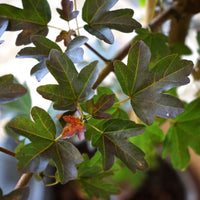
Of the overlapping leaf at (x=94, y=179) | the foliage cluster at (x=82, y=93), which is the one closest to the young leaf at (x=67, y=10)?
the foliage cluster at (x=82, y=93)

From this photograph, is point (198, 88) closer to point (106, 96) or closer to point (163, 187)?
point (106, 96)

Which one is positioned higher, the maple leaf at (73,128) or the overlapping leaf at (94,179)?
the maple leaf at (73,128)

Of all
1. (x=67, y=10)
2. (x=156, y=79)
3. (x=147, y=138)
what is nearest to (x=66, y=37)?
(x=67, y=10)

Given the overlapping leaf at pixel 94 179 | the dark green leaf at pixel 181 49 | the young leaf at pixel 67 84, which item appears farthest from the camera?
the dark green leaf at pixel 181 49

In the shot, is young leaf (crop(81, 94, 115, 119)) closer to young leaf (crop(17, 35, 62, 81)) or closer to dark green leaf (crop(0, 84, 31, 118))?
young leaf (crop(17, 35, 62, 81))

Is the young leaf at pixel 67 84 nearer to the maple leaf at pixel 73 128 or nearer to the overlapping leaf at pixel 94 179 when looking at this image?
the maple leaf at pixel 73 128

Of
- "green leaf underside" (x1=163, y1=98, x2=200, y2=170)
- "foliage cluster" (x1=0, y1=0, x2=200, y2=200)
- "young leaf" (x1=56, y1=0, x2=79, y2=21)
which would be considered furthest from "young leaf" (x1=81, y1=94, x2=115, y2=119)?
"green leaf underside" (x1=163, y1=98, x2=200, y2=170)

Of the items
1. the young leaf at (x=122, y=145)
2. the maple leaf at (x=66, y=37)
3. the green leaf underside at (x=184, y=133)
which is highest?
the maple leaf at (x=66, y=37)
